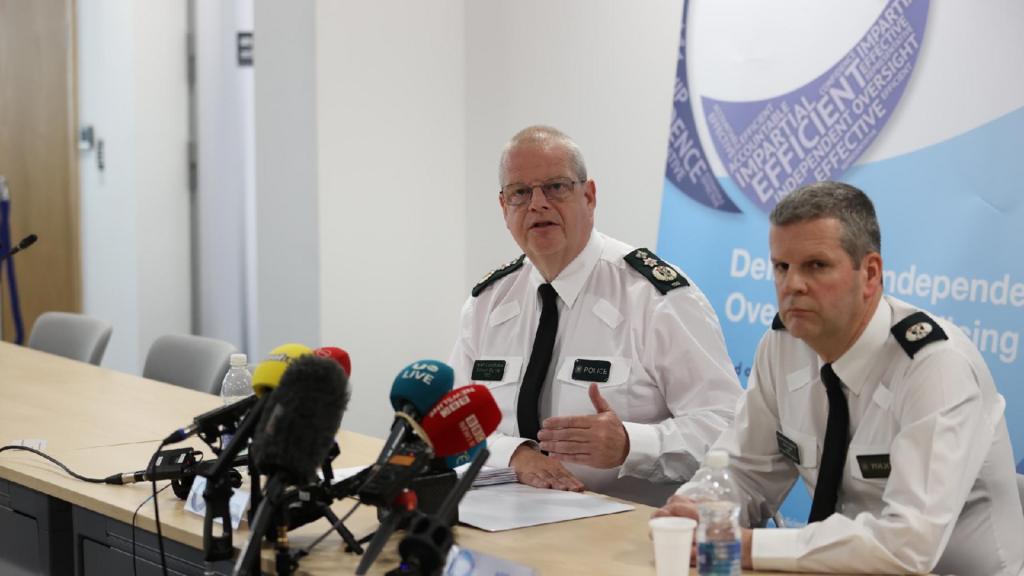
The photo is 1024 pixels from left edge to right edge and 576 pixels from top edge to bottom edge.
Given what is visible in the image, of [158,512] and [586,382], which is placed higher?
[586,382]

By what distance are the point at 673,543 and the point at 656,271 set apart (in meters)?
1.27

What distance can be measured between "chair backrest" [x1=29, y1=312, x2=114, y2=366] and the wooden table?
0.20 metres

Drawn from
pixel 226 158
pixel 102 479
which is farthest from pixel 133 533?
pixel 226 158

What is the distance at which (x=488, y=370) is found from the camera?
305cm

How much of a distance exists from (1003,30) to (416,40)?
2.65m

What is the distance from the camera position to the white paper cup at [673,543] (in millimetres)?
1795

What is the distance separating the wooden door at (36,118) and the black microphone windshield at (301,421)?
5.97 metres

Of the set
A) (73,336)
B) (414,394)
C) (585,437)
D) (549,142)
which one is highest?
(549,142)

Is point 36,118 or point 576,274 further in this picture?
point 36,118

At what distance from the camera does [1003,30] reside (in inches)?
134

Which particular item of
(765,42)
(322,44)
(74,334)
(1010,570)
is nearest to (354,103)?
(322,44)

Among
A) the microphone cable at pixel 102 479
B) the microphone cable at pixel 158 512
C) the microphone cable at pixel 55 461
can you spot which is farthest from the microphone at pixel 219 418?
the microphone cable at pixel 55 461

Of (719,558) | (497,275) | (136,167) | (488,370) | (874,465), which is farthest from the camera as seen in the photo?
(136,167)

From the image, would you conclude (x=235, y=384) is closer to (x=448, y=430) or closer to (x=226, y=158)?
(x=448, y=430)
